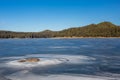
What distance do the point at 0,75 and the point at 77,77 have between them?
5.16 meters

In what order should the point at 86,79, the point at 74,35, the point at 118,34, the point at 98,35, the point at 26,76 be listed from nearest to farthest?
the point at 86,79 → the point at 26,76 → the point at 118,34 → the point at 98,35 → the point at 74,35

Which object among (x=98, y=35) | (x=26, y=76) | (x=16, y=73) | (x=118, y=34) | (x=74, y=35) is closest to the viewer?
(x=26, y=76)

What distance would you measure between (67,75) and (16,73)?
3600mm

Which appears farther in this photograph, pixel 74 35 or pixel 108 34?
pixel 74 35

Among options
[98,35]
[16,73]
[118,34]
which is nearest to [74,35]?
[98,35]

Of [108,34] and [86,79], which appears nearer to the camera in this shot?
[86,79]

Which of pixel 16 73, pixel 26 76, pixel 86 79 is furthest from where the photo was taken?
pixel 16 73

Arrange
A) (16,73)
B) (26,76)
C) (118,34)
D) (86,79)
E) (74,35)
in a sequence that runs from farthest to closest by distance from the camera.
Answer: (74,35) → (118,34) → (16,73) → (26,76) → (86,79)

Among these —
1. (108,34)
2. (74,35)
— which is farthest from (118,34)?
(74,35)

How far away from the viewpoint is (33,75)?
47.4 ft

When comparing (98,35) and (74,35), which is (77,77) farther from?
(74,35)

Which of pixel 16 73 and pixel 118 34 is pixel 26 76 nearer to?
pixel 16 73

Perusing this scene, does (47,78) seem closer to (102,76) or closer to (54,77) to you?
(54,77)

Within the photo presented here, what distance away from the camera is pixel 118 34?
14612 cm
